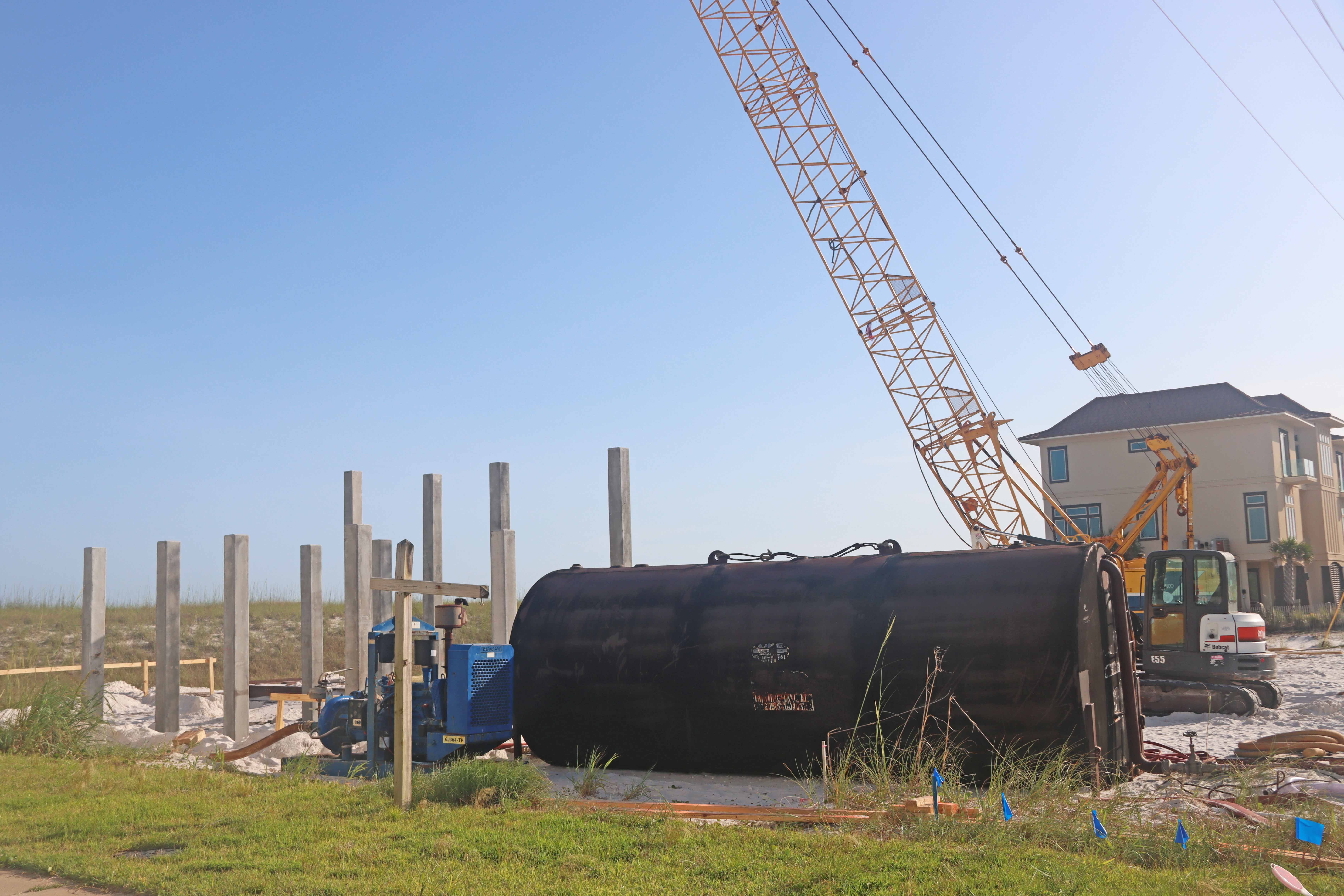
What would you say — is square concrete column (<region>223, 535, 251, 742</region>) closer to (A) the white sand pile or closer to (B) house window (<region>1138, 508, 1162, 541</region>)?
(A) the white sand pile

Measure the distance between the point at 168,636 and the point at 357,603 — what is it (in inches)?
112

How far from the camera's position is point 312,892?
18.0ft

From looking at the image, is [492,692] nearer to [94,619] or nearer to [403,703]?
[403,703]

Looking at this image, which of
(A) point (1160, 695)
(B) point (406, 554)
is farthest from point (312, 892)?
(A) point (1160, 695)

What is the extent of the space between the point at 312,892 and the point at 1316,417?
1709 inches

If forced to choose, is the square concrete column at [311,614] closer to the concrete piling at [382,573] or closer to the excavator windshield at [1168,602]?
the concrete piling at [382,573]

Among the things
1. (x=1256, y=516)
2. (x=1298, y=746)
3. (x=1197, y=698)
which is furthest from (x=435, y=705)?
(x=1256, y=516)

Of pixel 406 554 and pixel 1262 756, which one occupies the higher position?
pixel 406 554

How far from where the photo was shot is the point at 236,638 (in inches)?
535

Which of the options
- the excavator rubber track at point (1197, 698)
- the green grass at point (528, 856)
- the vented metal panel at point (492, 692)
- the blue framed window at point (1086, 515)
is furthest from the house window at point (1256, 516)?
the green grass at point (528, 856)

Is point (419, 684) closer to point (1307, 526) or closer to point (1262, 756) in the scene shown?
point (1262, 756)

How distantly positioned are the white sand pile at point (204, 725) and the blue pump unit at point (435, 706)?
1006mm

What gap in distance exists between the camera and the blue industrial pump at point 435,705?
34.7 ft

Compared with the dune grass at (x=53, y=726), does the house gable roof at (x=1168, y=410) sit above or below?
above
